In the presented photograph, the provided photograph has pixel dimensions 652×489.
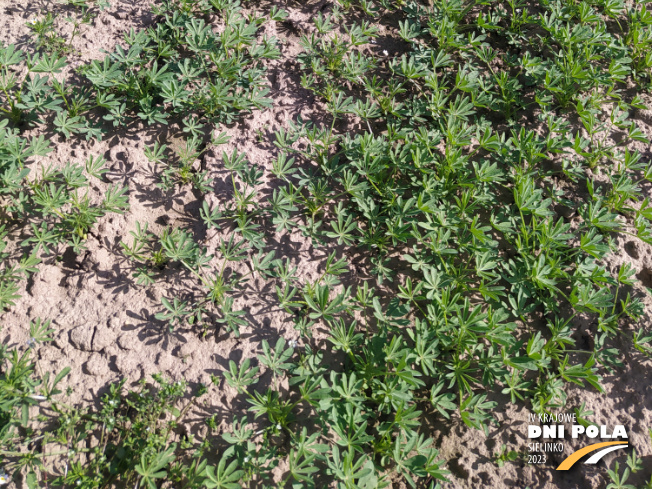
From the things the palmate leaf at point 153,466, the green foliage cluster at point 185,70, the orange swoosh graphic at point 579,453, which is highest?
the green foliage cluster at point 185,70

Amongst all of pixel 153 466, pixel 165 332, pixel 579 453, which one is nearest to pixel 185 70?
pixel 165 332

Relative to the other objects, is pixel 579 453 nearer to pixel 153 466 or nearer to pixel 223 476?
pixel 223 476

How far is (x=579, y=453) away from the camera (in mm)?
2744

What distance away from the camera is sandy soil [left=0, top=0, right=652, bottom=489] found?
2.71 m

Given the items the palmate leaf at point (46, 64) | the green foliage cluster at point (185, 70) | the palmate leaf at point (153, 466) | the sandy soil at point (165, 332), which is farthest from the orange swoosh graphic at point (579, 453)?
the palmate leaf at point (46, 64)

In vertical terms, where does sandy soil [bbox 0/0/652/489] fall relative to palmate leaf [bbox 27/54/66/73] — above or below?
below

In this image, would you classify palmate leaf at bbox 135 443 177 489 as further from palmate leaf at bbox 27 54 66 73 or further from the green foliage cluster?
palmate leaf at bbox 27 54 66 73

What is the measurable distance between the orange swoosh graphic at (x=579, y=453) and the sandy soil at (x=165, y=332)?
1.9 inches

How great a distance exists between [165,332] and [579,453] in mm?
2634

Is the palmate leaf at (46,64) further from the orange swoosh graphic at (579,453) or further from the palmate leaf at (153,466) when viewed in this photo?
the orange swoosh graphic at (579,453)

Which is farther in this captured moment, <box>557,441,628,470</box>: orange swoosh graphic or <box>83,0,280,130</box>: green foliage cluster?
<box>83,0,280,130</box>: green foliage cluster

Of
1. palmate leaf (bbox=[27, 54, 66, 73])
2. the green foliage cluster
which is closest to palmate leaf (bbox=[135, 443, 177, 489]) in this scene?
the green foliage cluster

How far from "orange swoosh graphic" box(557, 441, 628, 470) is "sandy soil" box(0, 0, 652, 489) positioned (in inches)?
1.9

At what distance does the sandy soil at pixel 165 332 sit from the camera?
271cm
